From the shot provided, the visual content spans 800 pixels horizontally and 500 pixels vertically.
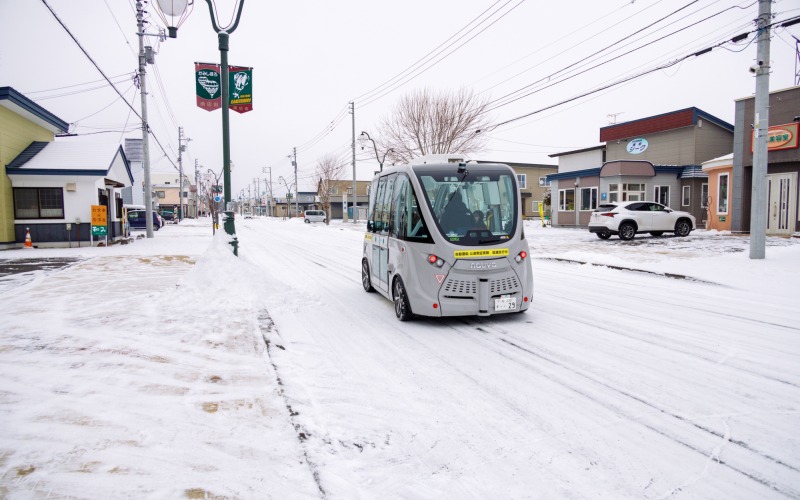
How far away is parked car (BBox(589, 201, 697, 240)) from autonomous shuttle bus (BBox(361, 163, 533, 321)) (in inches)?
588

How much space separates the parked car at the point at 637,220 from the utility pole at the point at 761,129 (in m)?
7.63

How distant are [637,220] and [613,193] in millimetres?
8043

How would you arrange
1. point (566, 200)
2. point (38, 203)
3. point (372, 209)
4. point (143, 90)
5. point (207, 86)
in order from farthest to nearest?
point (566, 200)
point (143, 90)
point (38, 203)
point (207, 86)
point (372, 209)

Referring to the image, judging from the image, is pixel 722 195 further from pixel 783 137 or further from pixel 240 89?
pixel 240 89

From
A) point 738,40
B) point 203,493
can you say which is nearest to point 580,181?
point 738,40

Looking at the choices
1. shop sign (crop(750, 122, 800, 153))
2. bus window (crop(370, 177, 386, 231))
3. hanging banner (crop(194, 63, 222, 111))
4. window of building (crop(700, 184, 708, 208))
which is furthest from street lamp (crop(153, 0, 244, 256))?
window of building (crop(700, 184, 708, 208))

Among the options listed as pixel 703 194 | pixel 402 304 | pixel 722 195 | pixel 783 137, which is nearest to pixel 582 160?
pixel 703 194

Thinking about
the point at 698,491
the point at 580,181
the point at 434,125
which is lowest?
the point at 698,491

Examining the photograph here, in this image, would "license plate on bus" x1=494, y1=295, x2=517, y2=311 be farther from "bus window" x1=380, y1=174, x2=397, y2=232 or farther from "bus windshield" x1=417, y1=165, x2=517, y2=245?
"bus window" x1=380, y1=174, x2=397, y2=232

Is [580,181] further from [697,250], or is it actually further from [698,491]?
[698,491]

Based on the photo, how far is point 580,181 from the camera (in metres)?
31.2

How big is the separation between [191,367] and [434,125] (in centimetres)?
3240

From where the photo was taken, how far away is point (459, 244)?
639cm

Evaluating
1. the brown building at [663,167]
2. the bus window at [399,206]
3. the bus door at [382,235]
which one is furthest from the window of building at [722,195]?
the bus window at [399,206]
